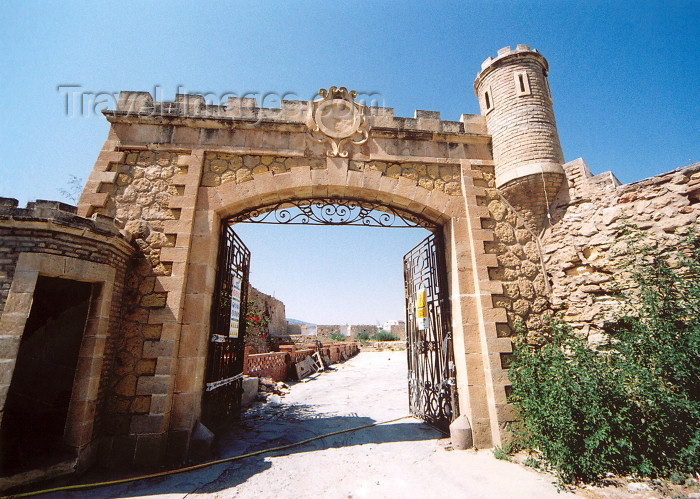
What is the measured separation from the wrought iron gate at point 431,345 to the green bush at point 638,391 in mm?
1506

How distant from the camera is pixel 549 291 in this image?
17.6ft

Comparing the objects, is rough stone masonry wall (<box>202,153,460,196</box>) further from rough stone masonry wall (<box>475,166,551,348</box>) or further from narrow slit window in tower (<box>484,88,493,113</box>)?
narrow slit window in tower (<box>484,88,493,113</box>)

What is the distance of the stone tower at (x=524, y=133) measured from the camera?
5.33m

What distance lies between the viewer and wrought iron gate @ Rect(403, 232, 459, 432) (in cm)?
559

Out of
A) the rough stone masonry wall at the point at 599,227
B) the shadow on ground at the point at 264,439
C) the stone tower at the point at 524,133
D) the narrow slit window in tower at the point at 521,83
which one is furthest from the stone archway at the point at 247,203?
the narrow slit window in tower at the point at 521,83

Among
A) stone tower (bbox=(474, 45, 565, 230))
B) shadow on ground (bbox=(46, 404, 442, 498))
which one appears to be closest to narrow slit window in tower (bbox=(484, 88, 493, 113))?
stone tower (bbox=(474, 45, 565, 230))

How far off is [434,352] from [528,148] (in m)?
4.18

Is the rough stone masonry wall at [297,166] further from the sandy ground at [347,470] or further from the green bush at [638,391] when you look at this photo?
the sandy ground at [347,470]

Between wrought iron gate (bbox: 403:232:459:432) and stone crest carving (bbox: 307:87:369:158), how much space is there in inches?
98.8

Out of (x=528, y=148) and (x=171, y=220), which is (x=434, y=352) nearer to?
(x=528, y=148)

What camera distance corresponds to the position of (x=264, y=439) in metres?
5.25

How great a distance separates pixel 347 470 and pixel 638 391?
148 inches

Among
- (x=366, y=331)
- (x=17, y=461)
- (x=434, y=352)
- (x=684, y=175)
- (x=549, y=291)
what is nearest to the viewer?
(x=17, y=461)

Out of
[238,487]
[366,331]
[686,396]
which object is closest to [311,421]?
[238,487]
